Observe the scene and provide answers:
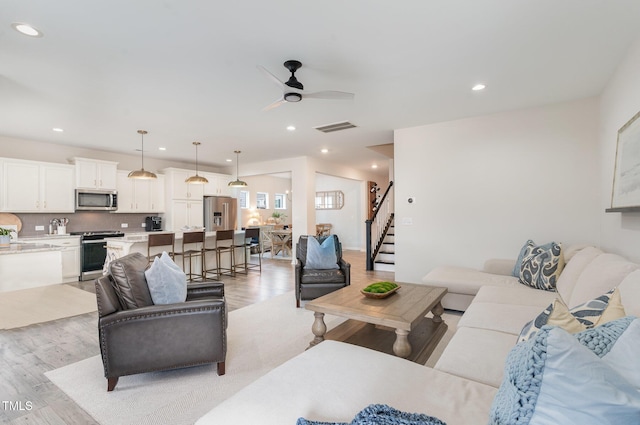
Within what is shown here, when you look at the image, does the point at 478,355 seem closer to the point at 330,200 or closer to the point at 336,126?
the point at 336,126

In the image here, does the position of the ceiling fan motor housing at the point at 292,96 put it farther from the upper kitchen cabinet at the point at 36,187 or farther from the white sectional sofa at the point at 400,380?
the upper kitchen cabinet at the point at 36,187

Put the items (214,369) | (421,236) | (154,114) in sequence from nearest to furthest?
1. (214,369)
2. (154,114)
3. (421,236)

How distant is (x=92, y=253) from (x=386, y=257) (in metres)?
6.01

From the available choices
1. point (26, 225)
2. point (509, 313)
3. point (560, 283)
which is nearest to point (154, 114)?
point (26, 225)

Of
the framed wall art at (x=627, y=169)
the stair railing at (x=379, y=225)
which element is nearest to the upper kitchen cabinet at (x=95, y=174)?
the stair railing at (x=379, y=225)

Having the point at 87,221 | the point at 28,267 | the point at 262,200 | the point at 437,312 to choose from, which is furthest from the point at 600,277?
the point at 262,200

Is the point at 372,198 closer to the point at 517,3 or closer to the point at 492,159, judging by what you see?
the point at 492,159

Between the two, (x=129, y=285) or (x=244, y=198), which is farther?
(x=244, y=198)

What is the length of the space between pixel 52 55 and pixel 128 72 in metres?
0.56

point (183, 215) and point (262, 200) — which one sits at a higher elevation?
point (262, 200)

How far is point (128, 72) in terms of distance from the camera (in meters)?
2.92

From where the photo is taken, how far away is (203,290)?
9.46 feet

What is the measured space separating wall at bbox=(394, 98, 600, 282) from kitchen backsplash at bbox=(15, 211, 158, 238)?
604cm

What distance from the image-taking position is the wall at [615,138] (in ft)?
8.44
